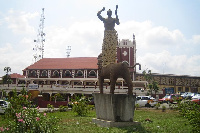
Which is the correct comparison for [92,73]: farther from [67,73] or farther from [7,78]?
→ [7,78]

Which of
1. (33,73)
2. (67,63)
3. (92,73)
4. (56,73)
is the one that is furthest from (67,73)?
(33,73)

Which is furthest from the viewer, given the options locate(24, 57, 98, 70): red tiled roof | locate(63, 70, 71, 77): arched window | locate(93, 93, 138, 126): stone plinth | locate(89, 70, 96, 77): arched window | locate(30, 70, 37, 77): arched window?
locate(30, 70, 37, 77): arched window

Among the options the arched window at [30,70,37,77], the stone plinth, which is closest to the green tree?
the arched window at [30,70,37,77]

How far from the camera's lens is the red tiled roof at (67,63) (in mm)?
49438

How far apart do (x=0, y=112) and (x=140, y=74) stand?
179 ft

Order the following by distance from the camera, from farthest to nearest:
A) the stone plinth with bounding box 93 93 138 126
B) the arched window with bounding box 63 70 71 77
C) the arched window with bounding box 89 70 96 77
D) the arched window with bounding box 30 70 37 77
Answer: the arched window with bounding box 30 70 37 77
the arched window with bounding box 63 70 71 77
the arched window with bounding box 89 70 96 77
the stone plinth with bounding box 93 93 138 126

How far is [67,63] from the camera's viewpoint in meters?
51.4

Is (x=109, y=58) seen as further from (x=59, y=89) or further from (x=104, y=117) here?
(x=59, y=89)

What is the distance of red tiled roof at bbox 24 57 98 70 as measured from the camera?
162 ft

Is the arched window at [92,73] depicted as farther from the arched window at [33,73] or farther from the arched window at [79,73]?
Answer: the arched window at [33,73]

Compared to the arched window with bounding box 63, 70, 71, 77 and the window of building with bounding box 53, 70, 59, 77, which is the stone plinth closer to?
the arched window with bounding box 63, 70, 71, 77

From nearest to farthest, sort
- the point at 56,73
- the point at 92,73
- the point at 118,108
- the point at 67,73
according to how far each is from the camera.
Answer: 1. the point at 118,108
2. the point at 92,73
3. the point at 67,73
4. the point at 56,73

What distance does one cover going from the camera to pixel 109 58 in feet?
37.6

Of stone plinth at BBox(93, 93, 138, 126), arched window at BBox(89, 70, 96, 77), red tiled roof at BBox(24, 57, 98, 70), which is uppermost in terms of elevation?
red tiled roof at BBox(24, 57, 98, 70)
